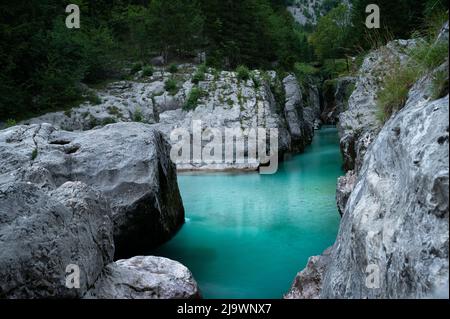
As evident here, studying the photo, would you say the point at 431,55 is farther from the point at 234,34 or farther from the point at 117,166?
the point at 234,34

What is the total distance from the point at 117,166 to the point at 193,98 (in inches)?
596

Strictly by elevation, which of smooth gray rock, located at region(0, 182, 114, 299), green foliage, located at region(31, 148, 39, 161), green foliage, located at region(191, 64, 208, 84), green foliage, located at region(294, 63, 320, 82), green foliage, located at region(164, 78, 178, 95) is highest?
green foliage, located at region(294, 63, 320, 82)

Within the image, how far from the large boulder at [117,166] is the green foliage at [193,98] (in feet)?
43.1

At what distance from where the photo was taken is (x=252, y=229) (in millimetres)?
12570

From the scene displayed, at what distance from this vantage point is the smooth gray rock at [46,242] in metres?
5.17

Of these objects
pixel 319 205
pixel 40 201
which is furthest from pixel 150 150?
pixel 319 205

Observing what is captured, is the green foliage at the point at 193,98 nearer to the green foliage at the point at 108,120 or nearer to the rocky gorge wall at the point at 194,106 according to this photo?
the rocky gorge wall at the point at 194,106

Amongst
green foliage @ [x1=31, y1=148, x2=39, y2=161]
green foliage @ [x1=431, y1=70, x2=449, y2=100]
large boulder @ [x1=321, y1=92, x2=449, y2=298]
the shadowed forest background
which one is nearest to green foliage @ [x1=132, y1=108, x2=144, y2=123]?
the shadowed forest background

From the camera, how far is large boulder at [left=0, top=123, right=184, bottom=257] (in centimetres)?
1014

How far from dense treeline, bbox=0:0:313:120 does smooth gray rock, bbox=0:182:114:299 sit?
1651 centimetres

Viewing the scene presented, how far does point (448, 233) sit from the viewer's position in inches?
111

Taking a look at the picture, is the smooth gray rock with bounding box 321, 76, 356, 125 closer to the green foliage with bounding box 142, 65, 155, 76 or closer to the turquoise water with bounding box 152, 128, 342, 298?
the green foliage with bounding box 142, 65, 155, 76

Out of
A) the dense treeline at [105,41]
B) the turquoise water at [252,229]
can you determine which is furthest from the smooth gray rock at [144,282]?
the dense treeline at [105,41]
